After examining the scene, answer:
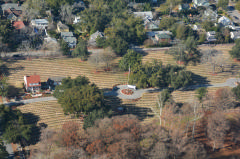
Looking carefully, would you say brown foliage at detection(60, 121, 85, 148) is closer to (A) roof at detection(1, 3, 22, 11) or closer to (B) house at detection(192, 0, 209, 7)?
(A) roof at detection(1, 3, 22, 11)

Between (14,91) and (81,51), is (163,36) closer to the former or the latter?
(81,51)

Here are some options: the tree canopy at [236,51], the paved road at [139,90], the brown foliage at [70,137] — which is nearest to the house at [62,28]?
the paved road at [139,90]

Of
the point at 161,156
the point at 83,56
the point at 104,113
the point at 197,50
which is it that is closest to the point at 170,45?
the point at 197,50

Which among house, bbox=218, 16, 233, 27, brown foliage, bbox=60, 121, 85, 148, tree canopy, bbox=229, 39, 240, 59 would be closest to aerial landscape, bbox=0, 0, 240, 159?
brown foliage, bbox=60, 121, 85, 148

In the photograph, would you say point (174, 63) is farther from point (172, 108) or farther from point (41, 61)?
point (41, 61)

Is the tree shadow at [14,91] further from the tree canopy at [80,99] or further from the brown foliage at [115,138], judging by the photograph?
the brown foliage at [115,138]

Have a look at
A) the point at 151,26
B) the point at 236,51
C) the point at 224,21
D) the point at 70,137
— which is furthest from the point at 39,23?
the point at 224,21
